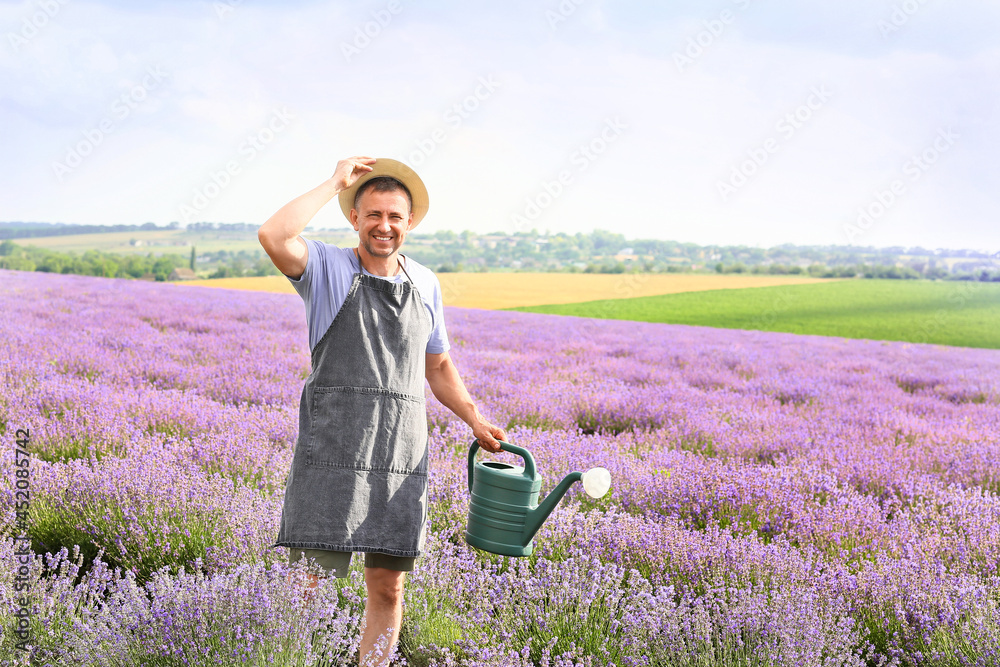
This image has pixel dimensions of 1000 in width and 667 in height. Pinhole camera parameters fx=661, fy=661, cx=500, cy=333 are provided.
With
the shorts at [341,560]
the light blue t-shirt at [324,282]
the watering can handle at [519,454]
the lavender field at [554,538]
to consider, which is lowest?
the lavender field at [554,538]

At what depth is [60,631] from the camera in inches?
79.9

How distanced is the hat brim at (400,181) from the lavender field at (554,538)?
1.20 m

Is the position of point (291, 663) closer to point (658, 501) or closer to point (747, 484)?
point (658, 501)

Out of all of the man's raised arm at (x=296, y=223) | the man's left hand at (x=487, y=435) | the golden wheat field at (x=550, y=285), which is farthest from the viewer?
the golden wheat field at (x=550, y=285)

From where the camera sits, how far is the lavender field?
201 centimetres

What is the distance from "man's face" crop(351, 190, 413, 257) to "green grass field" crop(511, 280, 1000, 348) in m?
26.3

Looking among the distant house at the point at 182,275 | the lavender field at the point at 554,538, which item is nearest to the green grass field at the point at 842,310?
the distant house at the point at 182,275

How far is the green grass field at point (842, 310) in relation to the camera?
27.2 metres

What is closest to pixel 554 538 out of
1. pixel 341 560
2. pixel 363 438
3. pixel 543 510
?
pixel 543 510

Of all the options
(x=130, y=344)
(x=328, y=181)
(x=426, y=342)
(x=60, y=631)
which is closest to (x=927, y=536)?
(x=426, y=342)

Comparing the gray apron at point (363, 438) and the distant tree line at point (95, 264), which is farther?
the distant tree line at point (95, 264)

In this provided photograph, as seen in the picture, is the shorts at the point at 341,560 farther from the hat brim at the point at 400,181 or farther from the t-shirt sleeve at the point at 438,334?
the hat brim at the point at 400,181

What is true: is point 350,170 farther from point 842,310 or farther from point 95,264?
point 95,264

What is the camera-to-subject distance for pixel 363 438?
1.94 m
